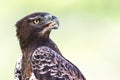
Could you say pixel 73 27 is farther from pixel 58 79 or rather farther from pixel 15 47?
pixel 58 79

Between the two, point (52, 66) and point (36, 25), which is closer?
point (52, 66)

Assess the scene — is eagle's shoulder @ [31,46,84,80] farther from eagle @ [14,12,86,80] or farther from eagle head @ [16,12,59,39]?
eagle head @ [16,12,59,39]

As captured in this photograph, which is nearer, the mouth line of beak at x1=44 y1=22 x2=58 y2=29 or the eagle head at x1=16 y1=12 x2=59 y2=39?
the mouth line of beak at x1=44 y1=22 x2=58 y2=29

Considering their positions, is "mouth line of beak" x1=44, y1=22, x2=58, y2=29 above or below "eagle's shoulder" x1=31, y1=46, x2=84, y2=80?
above

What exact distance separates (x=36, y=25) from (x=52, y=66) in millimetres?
394

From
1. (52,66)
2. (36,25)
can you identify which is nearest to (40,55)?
(52,66)

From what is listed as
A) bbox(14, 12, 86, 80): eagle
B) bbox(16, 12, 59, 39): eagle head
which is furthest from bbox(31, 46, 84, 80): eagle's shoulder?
bbox(16, 12, 59, 39): eagle head

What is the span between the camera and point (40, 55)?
739 centimetres

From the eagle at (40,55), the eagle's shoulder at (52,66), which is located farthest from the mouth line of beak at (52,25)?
the eagle's shoulder at (52,66)

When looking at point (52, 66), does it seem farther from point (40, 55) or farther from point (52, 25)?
point (52, 25)

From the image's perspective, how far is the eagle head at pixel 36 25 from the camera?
24.1 ft

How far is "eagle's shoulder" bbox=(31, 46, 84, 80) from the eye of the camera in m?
7.27

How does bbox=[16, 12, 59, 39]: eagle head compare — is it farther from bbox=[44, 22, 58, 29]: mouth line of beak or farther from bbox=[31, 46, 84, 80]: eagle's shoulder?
bbox=[31, 46, 84, 80]: eagle's shoulder

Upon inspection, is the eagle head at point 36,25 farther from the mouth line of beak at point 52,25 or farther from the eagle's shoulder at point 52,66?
the eagle's shoulder at point 52,66
